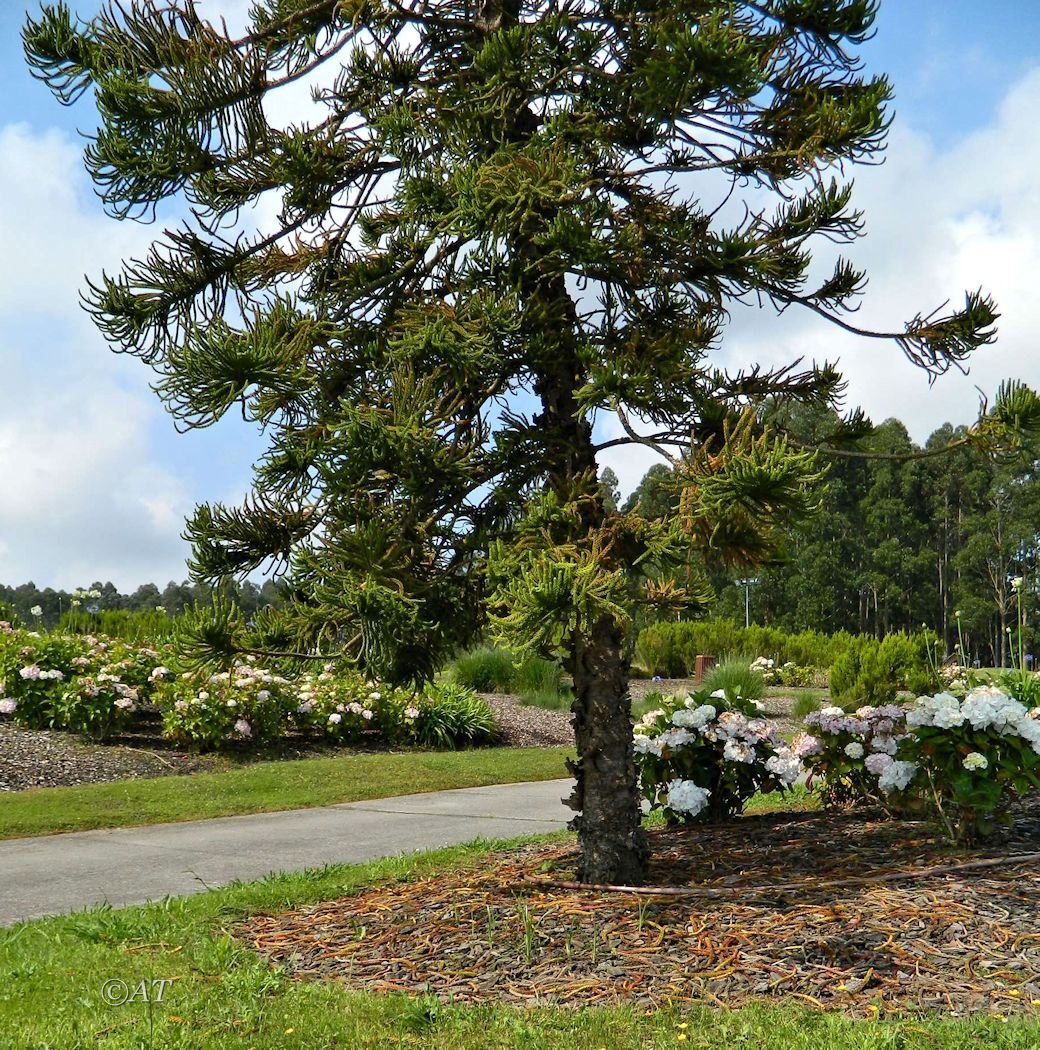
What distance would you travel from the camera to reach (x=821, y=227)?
16.8 feet

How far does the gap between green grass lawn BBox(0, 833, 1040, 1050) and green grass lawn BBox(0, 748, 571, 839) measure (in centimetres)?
414

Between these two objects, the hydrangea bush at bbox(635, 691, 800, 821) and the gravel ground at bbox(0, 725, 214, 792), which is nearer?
the hydrangea bush at bbox(635, 691, 800, 821)

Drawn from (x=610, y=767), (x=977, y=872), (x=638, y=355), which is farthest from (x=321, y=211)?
(x=977, y=872)

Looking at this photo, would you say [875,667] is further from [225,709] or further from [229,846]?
[229,846]

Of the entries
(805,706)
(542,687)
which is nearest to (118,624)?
(542,687)

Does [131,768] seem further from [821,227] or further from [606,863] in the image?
[821,227]

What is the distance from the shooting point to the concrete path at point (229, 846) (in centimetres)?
629

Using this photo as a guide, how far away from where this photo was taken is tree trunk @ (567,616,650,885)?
4910mm

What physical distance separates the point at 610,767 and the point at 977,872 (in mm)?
1880

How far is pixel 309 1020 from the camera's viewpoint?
12.3ft

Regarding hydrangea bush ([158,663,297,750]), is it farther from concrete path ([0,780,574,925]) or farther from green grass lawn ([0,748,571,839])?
concrete path ([0,780,574,925])

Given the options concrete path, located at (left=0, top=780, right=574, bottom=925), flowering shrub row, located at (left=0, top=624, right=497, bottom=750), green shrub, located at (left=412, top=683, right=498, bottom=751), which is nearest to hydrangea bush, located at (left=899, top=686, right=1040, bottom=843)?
concrete path, located at (left=0, top=780, right=574, bottom=925)

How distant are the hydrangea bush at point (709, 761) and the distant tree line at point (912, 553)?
161 ft

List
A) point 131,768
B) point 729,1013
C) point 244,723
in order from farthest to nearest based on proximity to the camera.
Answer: point 244,723
point 131,768
point 729,1013
